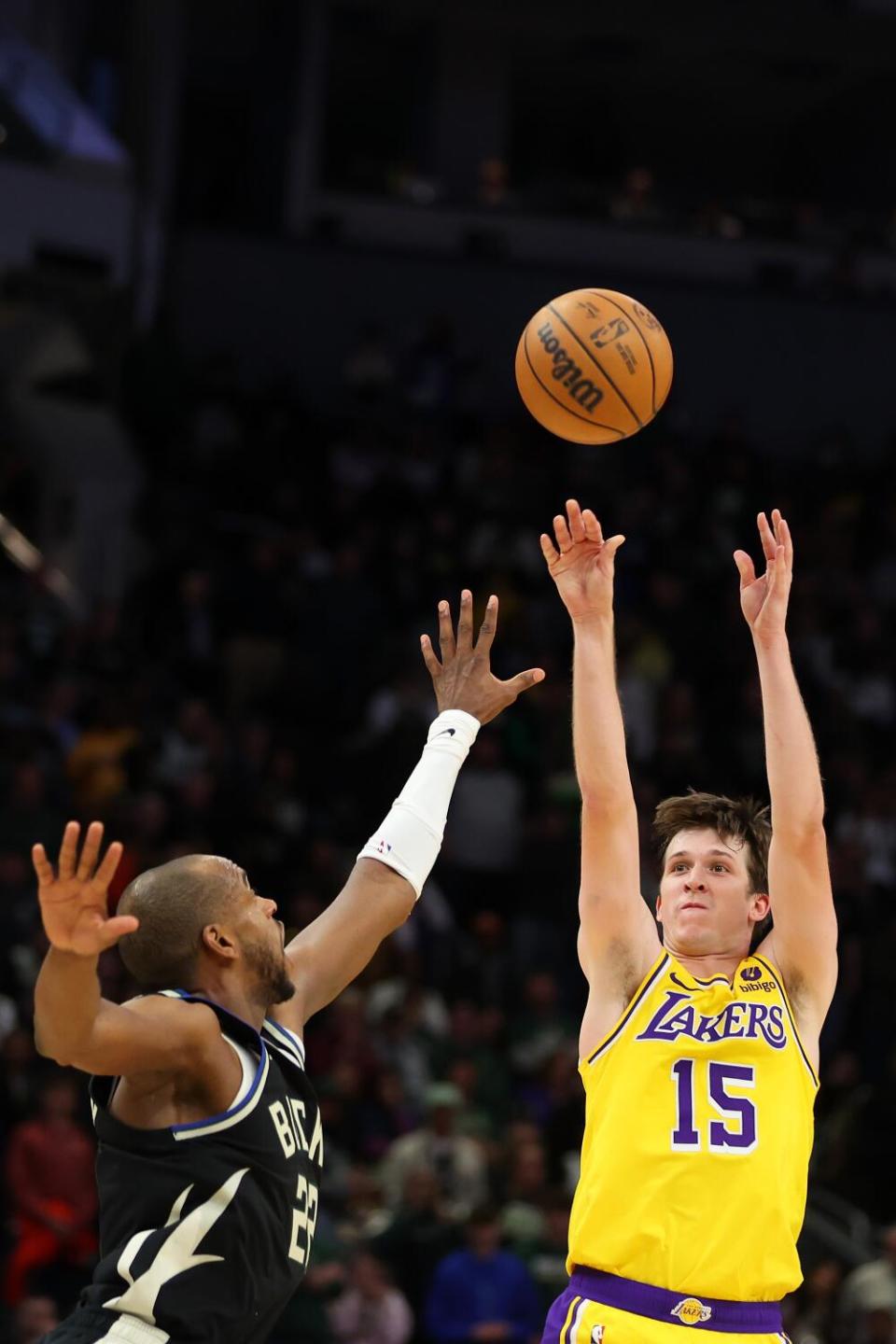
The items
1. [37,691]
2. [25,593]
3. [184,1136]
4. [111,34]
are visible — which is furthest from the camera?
[111,34]

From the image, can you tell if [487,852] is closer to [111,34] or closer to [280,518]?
[280,518]

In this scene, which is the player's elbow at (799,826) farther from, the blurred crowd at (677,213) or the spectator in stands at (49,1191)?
the blurred crowd at (677,213)

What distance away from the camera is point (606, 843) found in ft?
17.1

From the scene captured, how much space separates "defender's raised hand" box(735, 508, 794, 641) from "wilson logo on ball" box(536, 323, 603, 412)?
115cm

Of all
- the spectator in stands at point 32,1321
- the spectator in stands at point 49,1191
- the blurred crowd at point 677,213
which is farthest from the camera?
the blurred crowd at point 677,213

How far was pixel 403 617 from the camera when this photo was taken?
16.9 meters

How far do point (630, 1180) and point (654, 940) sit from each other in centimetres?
65

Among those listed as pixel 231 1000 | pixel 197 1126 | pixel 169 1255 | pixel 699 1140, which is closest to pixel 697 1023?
pixel 699 1140

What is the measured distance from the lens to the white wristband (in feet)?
17.2

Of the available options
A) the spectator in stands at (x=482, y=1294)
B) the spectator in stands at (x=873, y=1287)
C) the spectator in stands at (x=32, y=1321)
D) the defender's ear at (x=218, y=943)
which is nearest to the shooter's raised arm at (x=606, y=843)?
the defender's ear at (x=218, y=943)

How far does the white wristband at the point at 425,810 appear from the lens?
17.2 ft

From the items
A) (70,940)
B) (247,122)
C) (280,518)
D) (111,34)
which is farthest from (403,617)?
(70,940)

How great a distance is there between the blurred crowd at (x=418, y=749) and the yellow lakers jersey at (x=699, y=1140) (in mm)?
5708

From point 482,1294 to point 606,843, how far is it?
6604mm
